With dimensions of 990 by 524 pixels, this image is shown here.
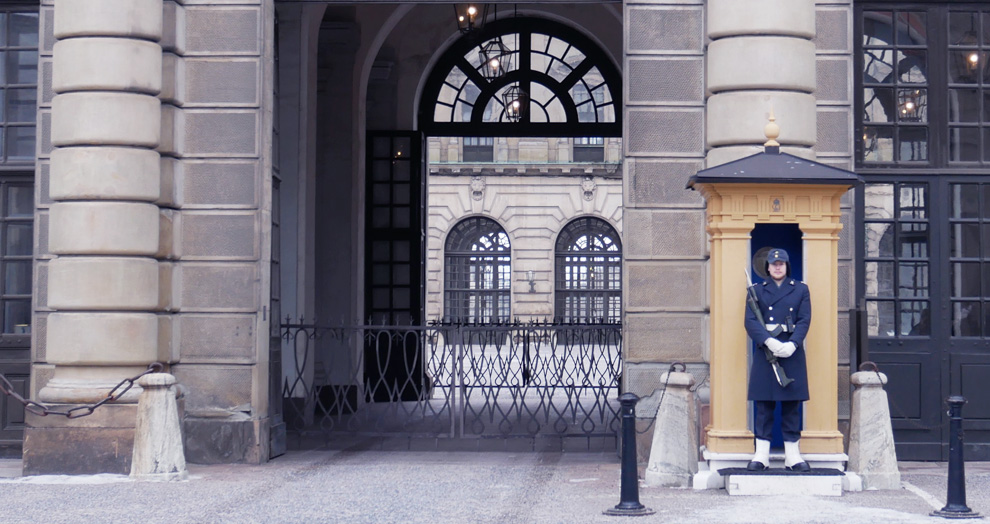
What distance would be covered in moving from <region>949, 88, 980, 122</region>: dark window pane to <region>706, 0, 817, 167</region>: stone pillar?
1.86m

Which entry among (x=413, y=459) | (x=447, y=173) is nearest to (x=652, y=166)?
(x=413, y=459)

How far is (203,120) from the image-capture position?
11281 millimetres

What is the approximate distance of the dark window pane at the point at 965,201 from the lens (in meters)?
11.6

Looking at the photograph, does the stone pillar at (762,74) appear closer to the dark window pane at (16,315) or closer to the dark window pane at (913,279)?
the dark window pane at (913,279)

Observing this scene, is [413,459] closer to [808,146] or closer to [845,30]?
[808,146]

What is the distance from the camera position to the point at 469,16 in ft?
60.2

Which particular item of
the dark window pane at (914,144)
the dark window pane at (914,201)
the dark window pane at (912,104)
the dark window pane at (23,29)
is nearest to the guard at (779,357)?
the dark window pane at (914,201)

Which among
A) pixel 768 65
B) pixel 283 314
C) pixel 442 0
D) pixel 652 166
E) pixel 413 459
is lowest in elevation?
pixel 413 459

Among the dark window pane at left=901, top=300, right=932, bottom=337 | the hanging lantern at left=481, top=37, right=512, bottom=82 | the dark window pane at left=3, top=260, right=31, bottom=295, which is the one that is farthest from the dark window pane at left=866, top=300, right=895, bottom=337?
the hanging lantern at left=481, top=37, right=512, bottom=82

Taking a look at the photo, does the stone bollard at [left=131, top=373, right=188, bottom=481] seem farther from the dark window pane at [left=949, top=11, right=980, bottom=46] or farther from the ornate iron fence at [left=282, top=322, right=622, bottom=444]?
the dark window pane at [left=949, top=11, right=980, bottom=46]

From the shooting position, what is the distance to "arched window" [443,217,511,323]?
46.9m

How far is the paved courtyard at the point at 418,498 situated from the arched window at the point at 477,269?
116ft

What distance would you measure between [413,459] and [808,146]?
489 cm

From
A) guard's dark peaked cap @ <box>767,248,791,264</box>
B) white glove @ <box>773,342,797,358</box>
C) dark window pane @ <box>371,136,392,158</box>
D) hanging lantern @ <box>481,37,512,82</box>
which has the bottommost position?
white glove @ <box>773,342,797,358</box>
